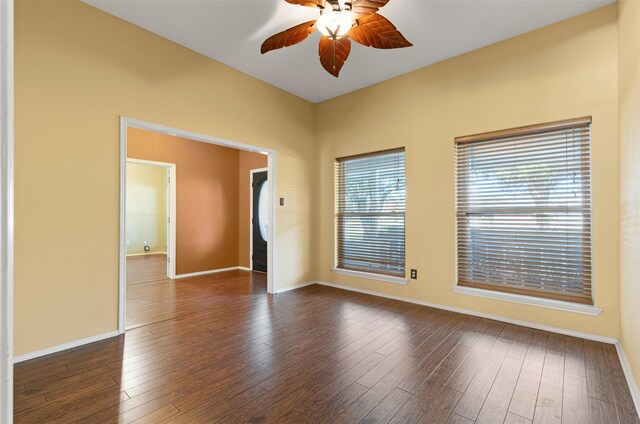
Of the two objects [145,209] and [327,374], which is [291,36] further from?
[145,209]

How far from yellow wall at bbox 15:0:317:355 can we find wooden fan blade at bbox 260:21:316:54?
1446 millimetres

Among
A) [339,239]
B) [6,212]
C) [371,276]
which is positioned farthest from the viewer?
[339,239]

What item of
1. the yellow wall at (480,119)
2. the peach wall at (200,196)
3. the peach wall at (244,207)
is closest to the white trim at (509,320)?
the yellow wall at (480,119)

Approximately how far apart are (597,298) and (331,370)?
2532mm

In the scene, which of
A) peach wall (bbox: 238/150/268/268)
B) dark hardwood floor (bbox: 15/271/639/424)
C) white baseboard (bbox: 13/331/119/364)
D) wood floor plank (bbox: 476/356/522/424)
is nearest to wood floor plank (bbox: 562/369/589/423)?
dark hardwood floor (bbox: 15/271/639/424)

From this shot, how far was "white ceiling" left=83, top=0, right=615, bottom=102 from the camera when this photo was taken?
8.81 feet

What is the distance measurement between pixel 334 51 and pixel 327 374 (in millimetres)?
2581

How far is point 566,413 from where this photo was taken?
1743 millimetres

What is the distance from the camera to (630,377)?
2027 mm

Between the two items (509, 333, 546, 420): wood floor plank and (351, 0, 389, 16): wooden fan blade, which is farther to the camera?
(351, 0, 389, 16): wooden fan blade

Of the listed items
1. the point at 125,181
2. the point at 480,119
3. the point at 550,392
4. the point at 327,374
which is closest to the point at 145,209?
the point at 125,181

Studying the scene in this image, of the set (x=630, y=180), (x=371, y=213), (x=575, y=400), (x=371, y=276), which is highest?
(x=630, y=180)

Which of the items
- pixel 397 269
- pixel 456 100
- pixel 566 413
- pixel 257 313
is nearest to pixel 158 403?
pixel 257 313

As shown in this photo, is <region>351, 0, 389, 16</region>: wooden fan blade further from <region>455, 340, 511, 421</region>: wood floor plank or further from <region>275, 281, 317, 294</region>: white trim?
<region>275, 281, 317, 294</region>: white trim
